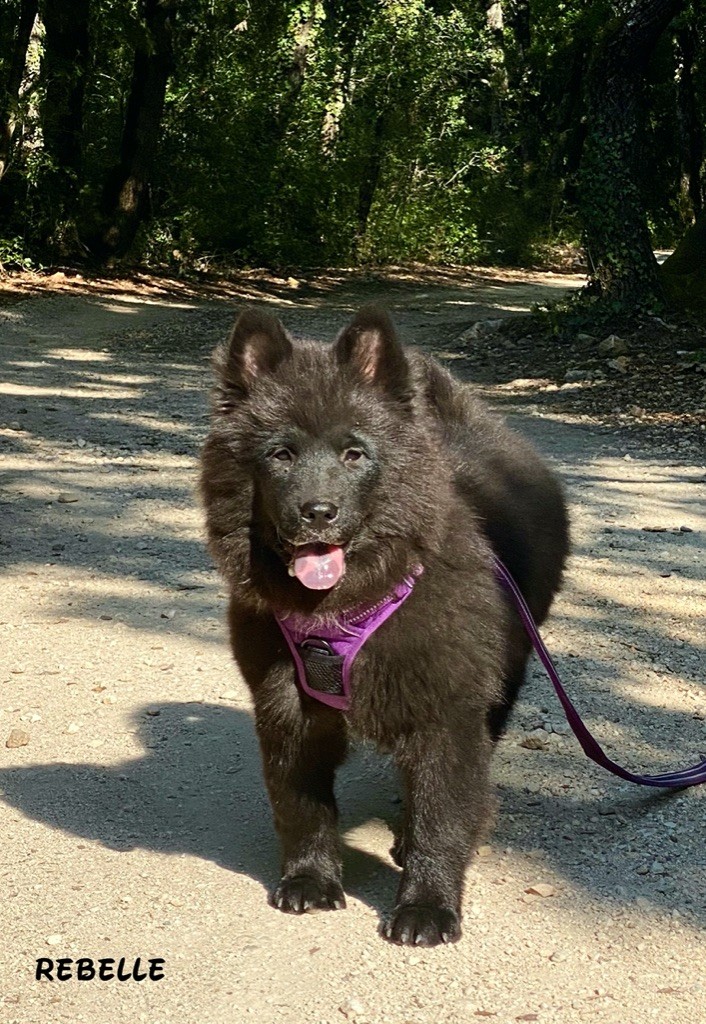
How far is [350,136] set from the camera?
82.2 feet

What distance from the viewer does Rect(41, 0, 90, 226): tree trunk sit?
65.7 feet

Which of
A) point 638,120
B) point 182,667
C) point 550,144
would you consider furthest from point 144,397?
point 550,144

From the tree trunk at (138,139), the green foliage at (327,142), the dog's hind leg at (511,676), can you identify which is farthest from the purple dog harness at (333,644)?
the tree trunk at (138,139)

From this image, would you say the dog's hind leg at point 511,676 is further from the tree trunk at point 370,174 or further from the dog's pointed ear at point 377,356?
the tree trunk at point 370,174

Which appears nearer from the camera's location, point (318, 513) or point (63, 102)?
point (318, 513)

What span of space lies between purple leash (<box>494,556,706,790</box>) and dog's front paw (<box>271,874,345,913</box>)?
3.23 ft

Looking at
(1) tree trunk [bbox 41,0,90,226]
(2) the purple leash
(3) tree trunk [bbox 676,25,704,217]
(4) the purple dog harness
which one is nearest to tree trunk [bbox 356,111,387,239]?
(1) tree trunk [bbox 41,0,90,226]

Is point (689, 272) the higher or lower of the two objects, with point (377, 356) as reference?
lower

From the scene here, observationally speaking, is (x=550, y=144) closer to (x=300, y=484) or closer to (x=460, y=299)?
(x=460, y=299)

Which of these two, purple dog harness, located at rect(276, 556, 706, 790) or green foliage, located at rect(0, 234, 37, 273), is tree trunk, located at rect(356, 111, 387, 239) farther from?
purple dog harness, located at rect(276, 556, 706, 790)

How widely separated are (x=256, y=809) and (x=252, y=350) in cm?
177

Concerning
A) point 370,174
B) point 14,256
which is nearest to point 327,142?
point 370,174

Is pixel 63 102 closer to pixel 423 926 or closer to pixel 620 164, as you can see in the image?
pixel 620 164

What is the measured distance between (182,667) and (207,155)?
18.5m
